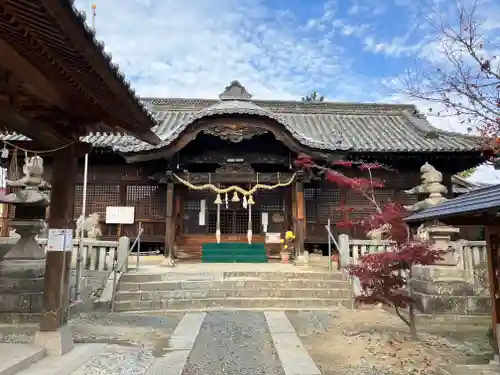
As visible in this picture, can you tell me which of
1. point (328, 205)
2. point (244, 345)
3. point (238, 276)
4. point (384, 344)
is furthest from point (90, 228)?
point (384, 344)

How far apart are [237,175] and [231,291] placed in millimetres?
5443

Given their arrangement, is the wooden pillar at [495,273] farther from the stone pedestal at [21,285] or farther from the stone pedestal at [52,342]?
the stone pedestal at [21,285]

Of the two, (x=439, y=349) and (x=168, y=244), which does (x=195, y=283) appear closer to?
(x=168, y=244)

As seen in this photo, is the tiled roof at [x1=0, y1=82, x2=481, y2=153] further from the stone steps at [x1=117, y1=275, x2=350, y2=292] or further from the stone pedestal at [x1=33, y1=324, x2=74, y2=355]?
the stone pedestal at [x1=33, y1=324, x2=74, y2=355]

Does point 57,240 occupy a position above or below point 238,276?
above

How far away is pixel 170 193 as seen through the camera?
47.0 feet

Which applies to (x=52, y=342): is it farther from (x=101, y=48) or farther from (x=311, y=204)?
(x=311, y=204)

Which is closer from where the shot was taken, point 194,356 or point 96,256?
point 194,356

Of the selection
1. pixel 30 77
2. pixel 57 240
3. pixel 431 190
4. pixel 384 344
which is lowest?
pixel 384 344

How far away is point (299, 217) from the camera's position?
1401 cm

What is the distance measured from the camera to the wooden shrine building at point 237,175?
14.0 metres

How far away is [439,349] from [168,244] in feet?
31.3

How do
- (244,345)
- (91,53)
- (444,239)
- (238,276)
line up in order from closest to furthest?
(91,53), (244,345), (444,239), (238,276)

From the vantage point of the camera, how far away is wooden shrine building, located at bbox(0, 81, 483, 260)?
45.9ft
